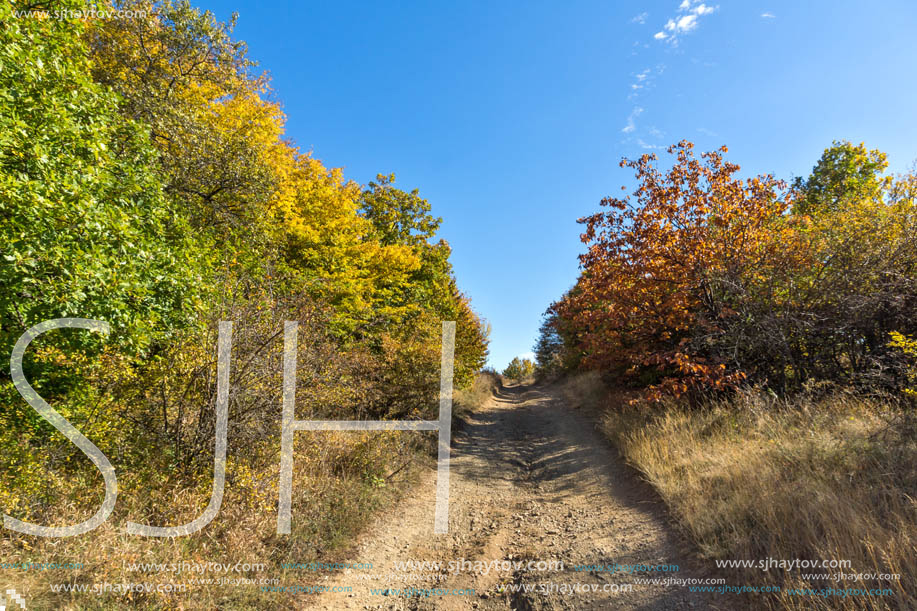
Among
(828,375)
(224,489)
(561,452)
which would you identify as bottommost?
(561,452)

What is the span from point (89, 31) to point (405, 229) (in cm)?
1313

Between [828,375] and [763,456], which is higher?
[828,375]

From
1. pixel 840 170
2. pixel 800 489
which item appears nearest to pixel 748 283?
pixel 800 489

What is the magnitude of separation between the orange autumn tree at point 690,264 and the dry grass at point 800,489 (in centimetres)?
155

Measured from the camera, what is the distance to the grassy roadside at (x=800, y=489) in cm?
291

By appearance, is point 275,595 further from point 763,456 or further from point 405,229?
point 405,229

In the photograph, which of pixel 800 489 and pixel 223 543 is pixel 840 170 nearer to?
pixel 800 489

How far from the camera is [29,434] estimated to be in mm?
3926

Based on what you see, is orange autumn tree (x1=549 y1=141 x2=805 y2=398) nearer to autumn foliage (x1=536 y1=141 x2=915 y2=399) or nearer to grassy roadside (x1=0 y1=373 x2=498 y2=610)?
autumn foliage (x1=536 y1=141 x2=915 y2=399)

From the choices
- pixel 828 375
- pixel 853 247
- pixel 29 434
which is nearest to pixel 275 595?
pixel 29 434

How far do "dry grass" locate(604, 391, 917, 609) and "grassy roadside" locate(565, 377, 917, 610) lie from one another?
1 cm

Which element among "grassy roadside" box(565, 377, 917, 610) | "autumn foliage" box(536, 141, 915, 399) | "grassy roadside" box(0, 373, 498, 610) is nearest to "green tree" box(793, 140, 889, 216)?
"autumn foliage" box(536, 141, 915, 399)

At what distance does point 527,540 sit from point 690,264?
7.30m

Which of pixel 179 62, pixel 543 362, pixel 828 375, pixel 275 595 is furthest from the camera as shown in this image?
pixel 543 362
